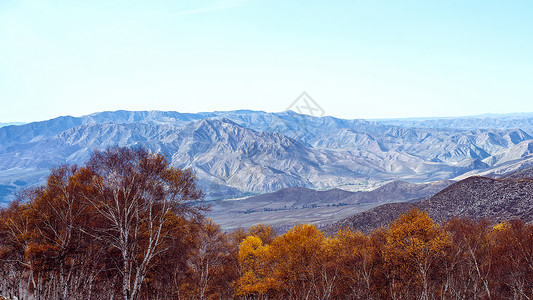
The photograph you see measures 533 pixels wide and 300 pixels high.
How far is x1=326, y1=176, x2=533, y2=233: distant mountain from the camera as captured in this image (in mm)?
100938

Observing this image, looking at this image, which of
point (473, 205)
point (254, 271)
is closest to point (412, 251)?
point (254, 271)

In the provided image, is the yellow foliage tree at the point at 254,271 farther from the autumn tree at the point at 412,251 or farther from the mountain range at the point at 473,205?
the mountain range at the point at 473,205

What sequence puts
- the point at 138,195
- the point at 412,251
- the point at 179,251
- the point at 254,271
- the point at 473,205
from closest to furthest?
1. the point at 138,195
2. the point at 179,251
3. the point at 412,251
4. the point at 254,271
5. the point at 473,205

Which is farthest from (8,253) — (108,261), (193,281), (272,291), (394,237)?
(394,237)

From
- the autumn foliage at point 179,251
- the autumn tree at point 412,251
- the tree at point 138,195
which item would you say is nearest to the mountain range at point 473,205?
the autumn foliage at point 179,251

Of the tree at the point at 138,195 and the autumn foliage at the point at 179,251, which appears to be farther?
the autumn foliage at the point at 179,251

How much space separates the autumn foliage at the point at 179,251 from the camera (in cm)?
2755

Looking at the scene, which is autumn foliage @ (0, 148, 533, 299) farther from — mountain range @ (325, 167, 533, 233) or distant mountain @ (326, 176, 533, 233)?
distant mountain @ (326, 176, 533, 233)

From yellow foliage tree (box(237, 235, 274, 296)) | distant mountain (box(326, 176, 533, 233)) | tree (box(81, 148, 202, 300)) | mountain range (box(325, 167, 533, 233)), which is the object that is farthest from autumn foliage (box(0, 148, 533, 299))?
distant mountain (box(326, 176, 533, 233))

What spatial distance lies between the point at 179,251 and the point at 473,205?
105m

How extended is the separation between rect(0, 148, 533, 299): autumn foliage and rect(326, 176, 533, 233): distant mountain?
192 feet

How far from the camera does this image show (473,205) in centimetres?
11275

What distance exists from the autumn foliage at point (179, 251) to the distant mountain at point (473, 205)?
58569mm

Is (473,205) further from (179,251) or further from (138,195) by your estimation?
(138,195)
